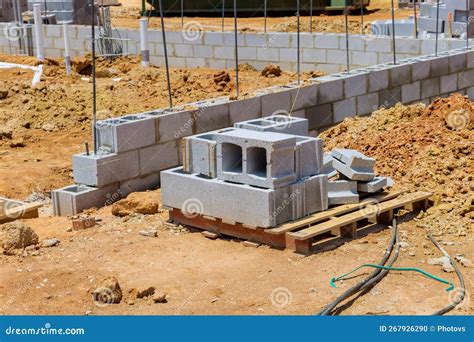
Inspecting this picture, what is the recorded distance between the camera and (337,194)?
903 centimetres

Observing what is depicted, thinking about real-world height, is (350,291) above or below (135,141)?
below

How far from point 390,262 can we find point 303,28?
2154cm

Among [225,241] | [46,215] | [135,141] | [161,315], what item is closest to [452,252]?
[225,241]

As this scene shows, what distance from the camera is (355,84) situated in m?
12.9

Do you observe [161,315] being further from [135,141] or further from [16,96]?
[16,96]

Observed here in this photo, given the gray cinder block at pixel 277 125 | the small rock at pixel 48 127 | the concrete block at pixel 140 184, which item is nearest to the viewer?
the gray cinder block at pixel 277 125

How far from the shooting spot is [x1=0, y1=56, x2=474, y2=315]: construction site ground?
23.3 ft

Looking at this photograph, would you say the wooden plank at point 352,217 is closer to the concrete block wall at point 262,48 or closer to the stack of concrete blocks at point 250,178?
the stack of concrete blocks at point 250,178

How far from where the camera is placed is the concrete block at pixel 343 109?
12.8 m

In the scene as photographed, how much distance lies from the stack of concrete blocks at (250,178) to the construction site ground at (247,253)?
14.1 inches

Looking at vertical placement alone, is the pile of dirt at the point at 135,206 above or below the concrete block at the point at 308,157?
below

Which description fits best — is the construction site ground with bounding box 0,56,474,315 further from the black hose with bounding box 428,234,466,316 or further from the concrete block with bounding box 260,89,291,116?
the concrete block with bounding box 260,89,291,116

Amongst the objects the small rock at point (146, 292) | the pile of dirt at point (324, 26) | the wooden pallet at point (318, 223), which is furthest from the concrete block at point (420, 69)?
the pile of dirt at point (324, 26)

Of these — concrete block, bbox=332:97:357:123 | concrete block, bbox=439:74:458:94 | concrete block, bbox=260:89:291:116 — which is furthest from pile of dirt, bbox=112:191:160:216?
concrete block, bbox=439:74:458:94
